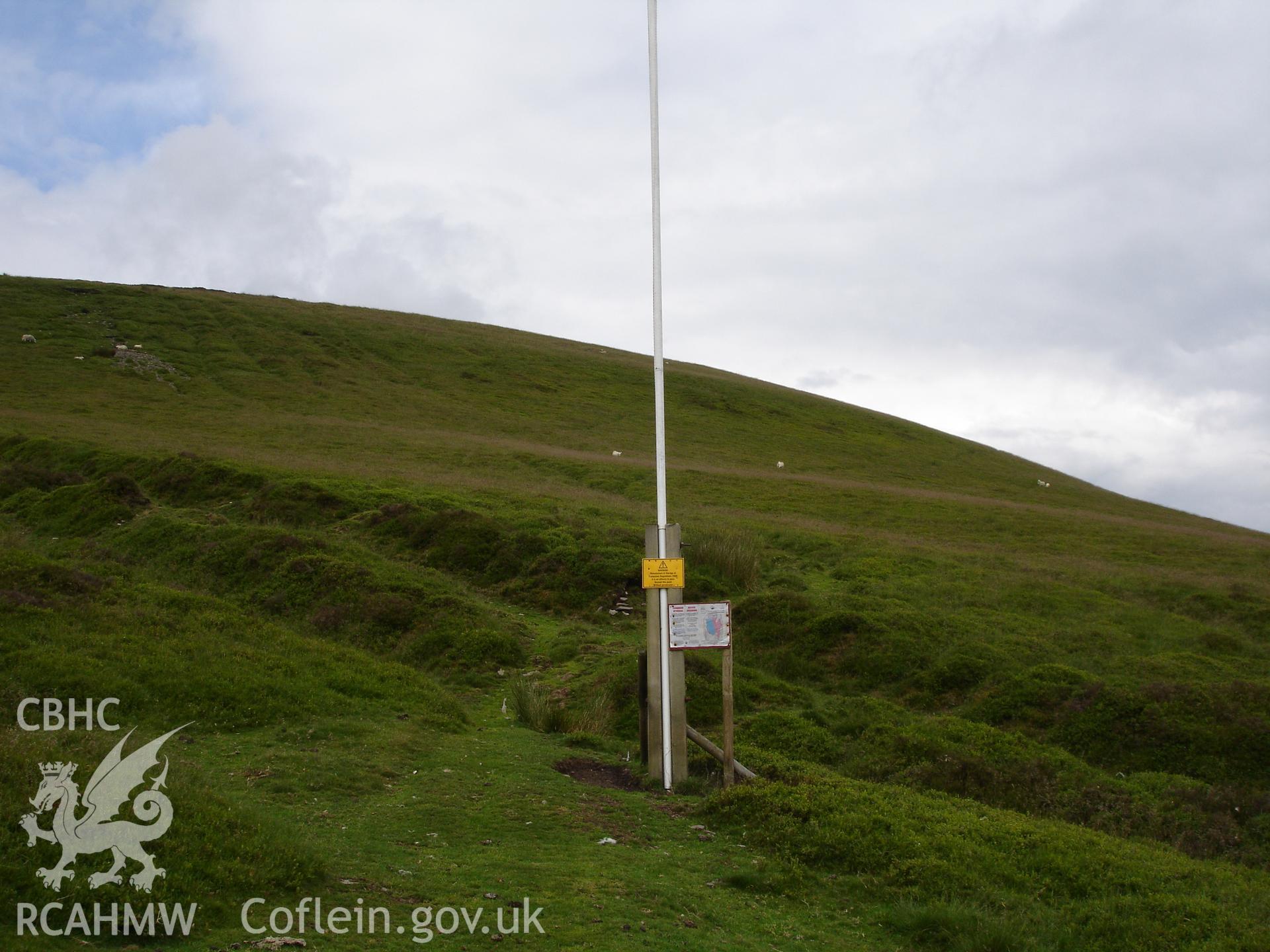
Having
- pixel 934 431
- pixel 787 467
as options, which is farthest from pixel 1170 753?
pixel 934 431

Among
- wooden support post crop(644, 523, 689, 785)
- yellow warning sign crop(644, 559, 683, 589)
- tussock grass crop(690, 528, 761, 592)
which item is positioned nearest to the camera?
wooden support post crop(644, 523, 689, 785)

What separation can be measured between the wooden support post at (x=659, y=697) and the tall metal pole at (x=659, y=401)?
6 cm

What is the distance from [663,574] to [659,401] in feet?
8.06

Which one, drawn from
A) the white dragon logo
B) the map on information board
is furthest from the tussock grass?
the white dragon logo

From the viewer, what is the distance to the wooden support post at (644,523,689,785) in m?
12.3

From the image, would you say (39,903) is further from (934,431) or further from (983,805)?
(934,431)

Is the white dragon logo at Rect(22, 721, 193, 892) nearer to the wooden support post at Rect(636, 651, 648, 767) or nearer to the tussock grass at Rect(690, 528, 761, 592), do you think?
the wooden support post at Rect(636, 651, 648, 767)

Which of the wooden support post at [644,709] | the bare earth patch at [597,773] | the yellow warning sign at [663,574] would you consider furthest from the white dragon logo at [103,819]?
the wooden support post at [644,709]

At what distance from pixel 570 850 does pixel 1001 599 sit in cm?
1935

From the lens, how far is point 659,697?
40.3 feet

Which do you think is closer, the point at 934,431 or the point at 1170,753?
the point at 1170,753

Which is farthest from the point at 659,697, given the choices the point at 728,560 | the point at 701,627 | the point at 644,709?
the point at 728,560

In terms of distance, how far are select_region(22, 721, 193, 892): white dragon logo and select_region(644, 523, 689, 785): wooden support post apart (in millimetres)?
6446

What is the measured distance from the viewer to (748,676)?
18.0 meters
